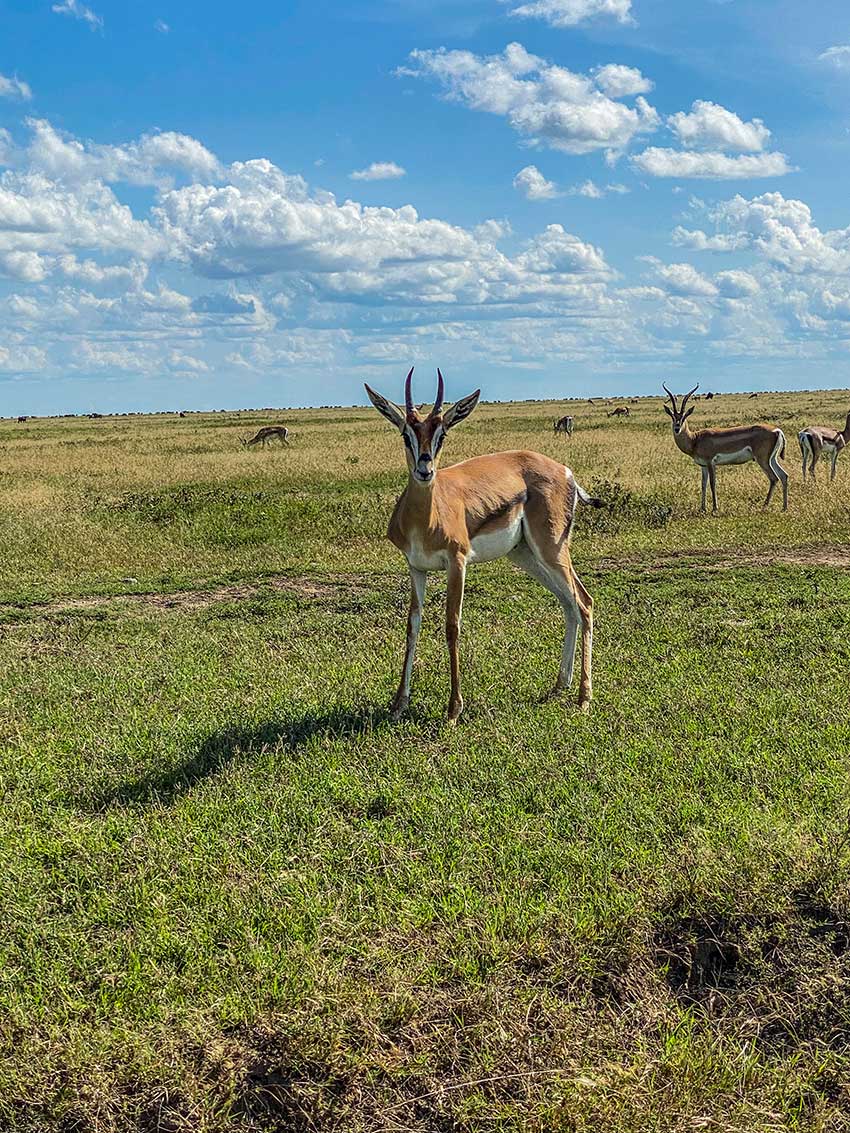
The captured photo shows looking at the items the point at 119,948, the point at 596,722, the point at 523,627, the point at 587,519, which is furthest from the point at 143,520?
the point at 119,948

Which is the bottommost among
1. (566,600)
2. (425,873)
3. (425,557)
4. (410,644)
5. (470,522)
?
(425,873)

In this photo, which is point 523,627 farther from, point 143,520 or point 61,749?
point 143,520

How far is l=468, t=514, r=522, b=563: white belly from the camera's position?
694 centimetres

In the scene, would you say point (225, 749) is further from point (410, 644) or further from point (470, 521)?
point (470, 521)

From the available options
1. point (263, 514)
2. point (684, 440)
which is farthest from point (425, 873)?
point (684, 440)

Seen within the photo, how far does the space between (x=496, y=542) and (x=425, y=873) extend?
3.15 meters

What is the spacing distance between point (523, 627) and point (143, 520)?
8.98m

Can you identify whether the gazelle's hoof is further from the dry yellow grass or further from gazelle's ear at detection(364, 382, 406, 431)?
the dry yellow grass

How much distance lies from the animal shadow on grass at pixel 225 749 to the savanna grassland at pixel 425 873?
0.9 inches

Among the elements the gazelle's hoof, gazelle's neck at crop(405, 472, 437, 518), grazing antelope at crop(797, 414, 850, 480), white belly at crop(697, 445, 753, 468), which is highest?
grazing antelope at crop(797, 414, 850, 480)

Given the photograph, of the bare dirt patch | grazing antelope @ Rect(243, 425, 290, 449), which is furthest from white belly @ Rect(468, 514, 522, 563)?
grazing antelope @ Rect(243, 425, 290, 449)

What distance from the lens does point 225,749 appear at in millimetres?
6039

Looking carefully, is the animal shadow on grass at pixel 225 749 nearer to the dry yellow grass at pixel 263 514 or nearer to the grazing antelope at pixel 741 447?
the dry yellow grass at pixel 263 514

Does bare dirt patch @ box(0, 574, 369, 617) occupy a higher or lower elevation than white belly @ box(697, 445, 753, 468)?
lower
